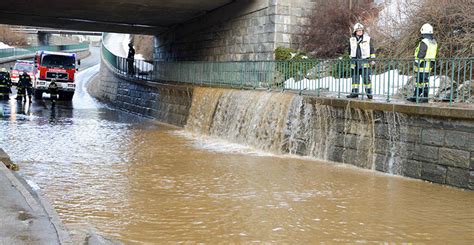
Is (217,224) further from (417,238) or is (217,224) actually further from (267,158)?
(267,158)

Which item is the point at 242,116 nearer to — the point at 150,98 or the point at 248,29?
the point at 248,29

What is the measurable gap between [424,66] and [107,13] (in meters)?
18.9

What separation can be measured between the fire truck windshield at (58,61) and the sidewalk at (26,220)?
83.7 feet

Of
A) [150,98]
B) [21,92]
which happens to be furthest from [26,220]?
[21,92]

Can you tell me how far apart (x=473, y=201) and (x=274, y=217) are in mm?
Answer: 3372

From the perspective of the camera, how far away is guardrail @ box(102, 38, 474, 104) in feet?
37.0

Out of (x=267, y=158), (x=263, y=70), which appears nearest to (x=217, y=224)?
(x=267, y=158)

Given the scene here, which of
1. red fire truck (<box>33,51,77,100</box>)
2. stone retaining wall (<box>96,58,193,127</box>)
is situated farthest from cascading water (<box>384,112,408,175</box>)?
red fire truck (<box>33,51,77,100</box>)

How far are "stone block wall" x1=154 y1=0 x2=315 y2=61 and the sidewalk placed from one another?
47.7ft

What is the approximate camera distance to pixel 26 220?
19.1 feet

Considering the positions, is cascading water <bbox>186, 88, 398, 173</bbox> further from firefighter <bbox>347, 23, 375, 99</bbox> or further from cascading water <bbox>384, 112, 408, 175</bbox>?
firefighter <bbox>347, 23, 375, 99</bbox>

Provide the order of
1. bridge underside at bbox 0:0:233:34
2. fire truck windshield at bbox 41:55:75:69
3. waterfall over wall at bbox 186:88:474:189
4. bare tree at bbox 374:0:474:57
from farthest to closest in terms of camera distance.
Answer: fire truck windshield at bbox 41:55:75:69 < bridge underside at bbox 0:0:233:34 < bare tree at bbox 374:0:474:57 < waterfall over wall at bbox 186:88:474:189

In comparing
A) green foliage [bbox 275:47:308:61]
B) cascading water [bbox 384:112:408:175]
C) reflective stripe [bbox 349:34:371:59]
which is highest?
green foliage [bbox 275:47:308:61]

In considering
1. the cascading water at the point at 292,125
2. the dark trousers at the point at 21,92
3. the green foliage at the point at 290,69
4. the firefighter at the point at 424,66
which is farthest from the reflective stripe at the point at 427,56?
the dark trousers at the point at 21,92
